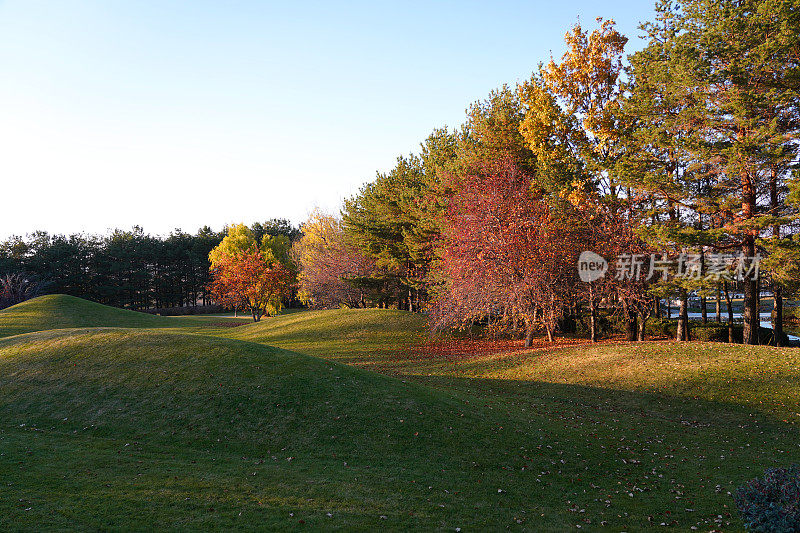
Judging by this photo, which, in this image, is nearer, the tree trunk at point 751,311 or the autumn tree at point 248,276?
the tree trunk at point 751,311

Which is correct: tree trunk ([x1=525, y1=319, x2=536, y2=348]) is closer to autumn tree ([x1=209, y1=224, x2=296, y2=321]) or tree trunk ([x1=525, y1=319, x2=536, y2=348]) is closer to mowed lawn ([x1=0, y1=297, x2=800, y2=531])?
mowed lawn ([x1=0, y1=297, x2=800, y2=531])

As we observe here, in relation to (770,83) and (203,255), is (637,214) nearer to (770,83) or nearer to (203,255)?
(770,83)

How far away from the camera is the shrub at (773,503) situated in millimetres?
5684

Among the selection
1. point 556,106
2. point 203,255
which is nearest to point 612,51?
point 556,106

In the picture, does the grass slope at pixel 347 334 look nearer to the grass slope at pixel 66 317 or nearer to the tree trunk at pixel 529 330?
the tree trunk at pixel 529 330

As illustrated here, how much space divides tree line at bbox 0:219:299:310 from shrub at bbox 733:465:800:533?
69417 millimetres

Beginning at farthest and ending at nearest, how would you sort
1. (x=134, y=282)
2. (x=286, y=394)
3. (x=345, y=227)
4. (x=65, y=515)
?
(x=134, y=282), (x=345, y=227), (x=286, y=394), (x=65, y=515)

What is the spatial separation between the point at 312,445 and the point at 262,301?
4577cm

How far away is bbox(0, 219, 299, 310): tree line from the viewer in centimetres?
6397

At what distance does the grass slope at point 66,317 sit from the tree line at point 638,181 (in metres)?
29.5

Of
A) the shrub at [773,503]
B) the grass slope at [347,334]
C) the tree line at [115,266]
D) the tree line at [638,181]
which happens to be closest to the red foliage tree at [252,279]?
the grass slope at [347,334]

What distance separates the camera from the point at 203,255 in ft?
257

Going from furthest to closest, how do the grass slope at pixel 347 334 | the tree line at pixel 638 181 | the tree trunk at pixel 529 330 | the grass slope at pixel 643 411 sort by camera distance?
1. the grass slope at pixel 347 334
2. the tree trunk at pixel 529 330
3. the tree line at pixel 638 181
4. the grass slope at pixel 643 411

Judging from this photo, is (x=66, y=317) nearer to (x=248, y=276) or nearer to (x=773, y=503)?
(x=248, y=276)
